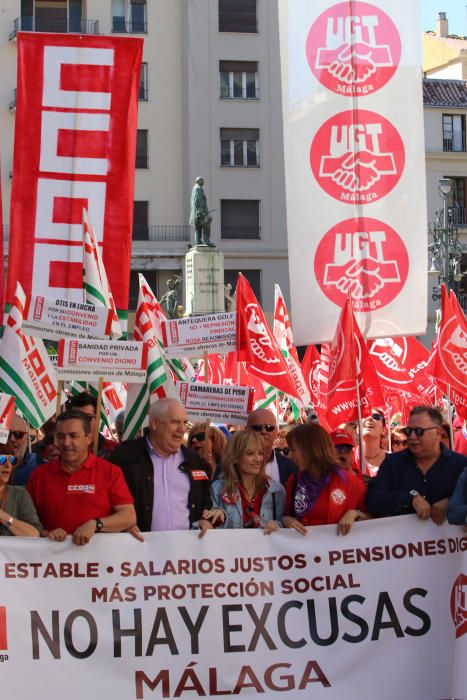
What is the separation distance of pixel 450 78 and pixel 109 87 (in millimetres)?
57081

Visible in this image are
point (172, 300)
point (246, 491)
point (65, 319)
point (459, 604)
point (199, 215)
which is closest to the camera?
point (459, 604)

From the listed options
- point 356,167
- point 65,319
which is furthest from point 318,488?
point 356,167

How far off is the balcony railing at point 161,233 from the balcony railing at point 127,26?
24.7 ft

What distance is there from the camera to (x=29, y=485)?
666 centimetres

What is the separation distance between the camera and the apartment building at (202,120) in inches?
2058

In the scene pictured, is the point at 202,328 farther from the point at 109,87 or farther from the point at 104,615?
the point at 104,615

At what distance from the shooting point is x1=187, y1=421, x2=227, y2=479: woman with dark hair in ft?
29.0

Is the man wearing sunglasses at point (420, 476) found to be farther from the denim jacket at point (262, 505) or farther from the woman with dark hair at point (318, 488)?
the denim jacket at point (262, 505)

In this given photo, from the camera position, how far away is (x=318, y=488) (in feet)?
22.2

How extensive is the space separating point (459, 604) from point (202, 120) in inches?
1849

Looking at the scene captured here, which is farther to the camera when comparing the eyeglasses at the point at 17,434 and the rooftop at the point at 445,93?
the rooftop at the point at 445,93

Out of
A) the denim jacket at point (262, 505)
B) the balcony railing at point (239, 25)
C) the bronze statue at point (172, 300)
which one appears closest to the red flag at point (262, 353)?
the denim jacket at point (262, 505)

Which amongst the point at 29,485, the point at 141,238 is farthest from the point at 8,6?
the point at 29,485

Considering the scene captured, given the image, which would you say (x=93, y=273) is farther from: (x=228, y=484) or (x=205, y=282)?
(x=205, y=282)
